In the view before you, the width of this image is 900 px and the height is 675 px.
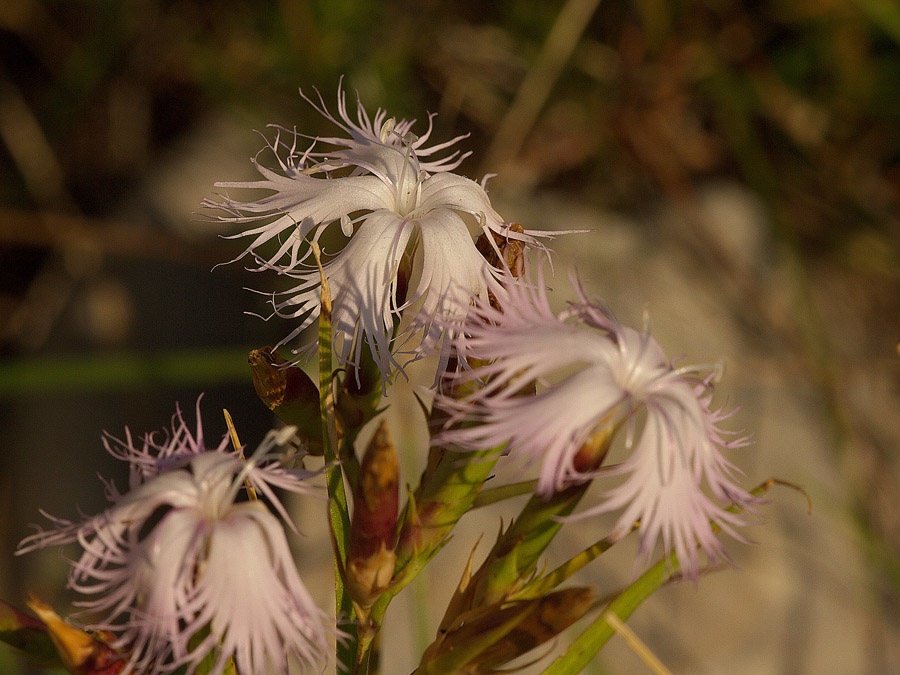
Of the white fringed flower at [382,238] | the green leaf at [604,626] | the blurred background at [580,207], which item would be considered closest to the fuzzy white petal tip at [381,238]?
the white fringed flower at [382,238]

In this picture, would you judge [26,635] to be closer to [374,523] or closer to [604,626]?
[374,523]

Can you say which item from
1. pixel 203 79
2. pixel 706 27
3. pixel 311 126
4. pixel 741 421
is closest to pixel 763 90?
pixel 706 27

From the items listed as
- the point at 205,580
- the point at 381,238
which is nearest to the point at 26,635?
the point at 205,580

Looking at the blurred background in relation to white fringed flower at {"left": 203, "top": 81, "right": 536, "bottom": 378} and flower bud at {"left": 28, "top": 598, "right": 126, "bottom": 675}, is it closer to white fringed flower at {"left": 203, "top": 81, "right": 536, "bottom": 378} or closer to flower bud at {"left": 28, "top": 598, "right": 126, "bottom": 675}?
white fringed flower at {"left": 203, "top": 81, "right": 536, "bottom": 378}

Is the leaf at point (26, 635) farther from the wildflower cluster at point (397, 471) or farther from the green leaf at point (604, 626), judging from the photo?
the green leaf at point (604, 626)

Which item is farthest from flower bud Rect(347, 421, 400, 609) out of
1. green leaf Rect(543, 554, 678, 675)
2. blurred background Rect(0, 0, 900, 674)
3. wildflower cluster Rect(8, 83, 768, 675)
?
blurred background Rect(0, 0, 900, 674)

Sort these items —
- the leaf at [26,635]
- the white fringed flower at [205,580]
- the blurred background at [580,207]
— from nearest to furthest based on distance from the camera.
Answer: the white fringed flower at [205,580] → the leaf at [26,635] → the blurred background at [580,207]
